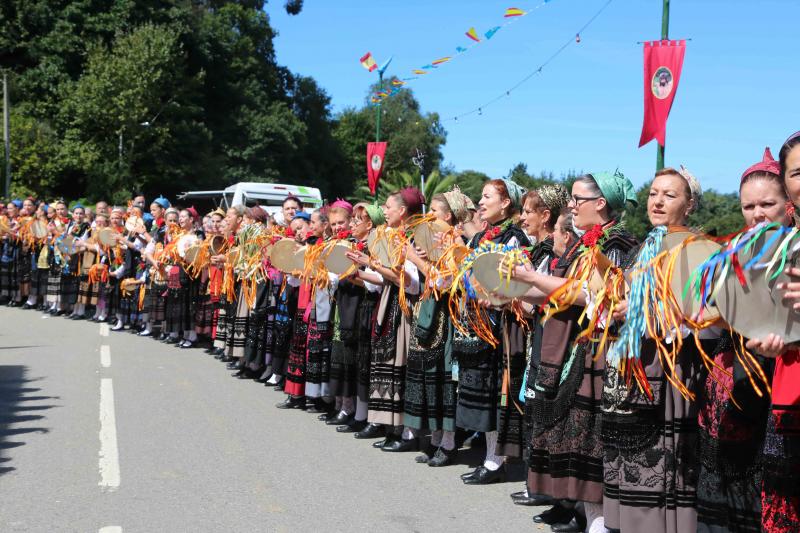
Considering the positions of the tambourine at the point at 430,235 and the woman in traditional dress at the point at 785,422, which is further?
the tambourine at the point at 430,235

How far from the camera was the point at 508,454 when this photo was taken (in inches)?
238

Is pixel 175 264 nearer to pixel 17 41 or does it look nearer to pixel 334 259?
pixel 334 259

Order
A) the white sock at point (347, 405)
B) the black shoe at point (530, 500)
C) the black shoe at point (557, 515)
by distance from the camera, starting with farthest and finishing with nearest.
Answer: the white sock at point (347, 405)
the black shoe at point (530, 500)
the black shoe at point (557, 515)

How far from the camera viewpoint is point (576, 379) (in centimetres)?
489

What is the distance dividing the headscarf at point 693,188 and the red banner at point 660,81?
6.97 metres

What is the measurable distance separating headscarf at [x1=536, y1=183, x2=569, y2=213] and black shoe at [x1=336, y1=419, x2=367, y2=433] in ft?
9.91

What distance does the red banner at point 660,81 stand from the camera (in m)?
11.1

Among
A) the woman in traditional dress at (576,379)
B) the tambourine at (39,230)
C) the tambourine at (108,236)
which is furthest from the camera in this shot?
the tambourine at (39,230)

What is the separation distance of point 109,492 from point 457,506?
2245 mm

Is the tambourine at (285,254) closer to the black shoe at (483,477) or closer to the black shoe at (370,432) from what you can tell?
the black shoe at (370,432)

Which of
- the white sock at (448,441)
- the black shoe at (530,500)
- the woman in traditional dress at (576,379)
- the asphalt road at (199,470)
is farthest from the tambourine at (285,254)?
the woman in traditional dress at (576,379)

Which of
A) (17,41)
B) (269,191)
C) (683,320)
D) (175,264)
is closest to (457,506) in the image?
(683,320)

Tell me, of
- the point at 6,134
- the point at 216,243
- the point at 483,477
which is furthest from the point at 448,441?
the point at 6,134

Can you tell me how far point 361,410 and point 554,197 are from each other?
2913 mm
